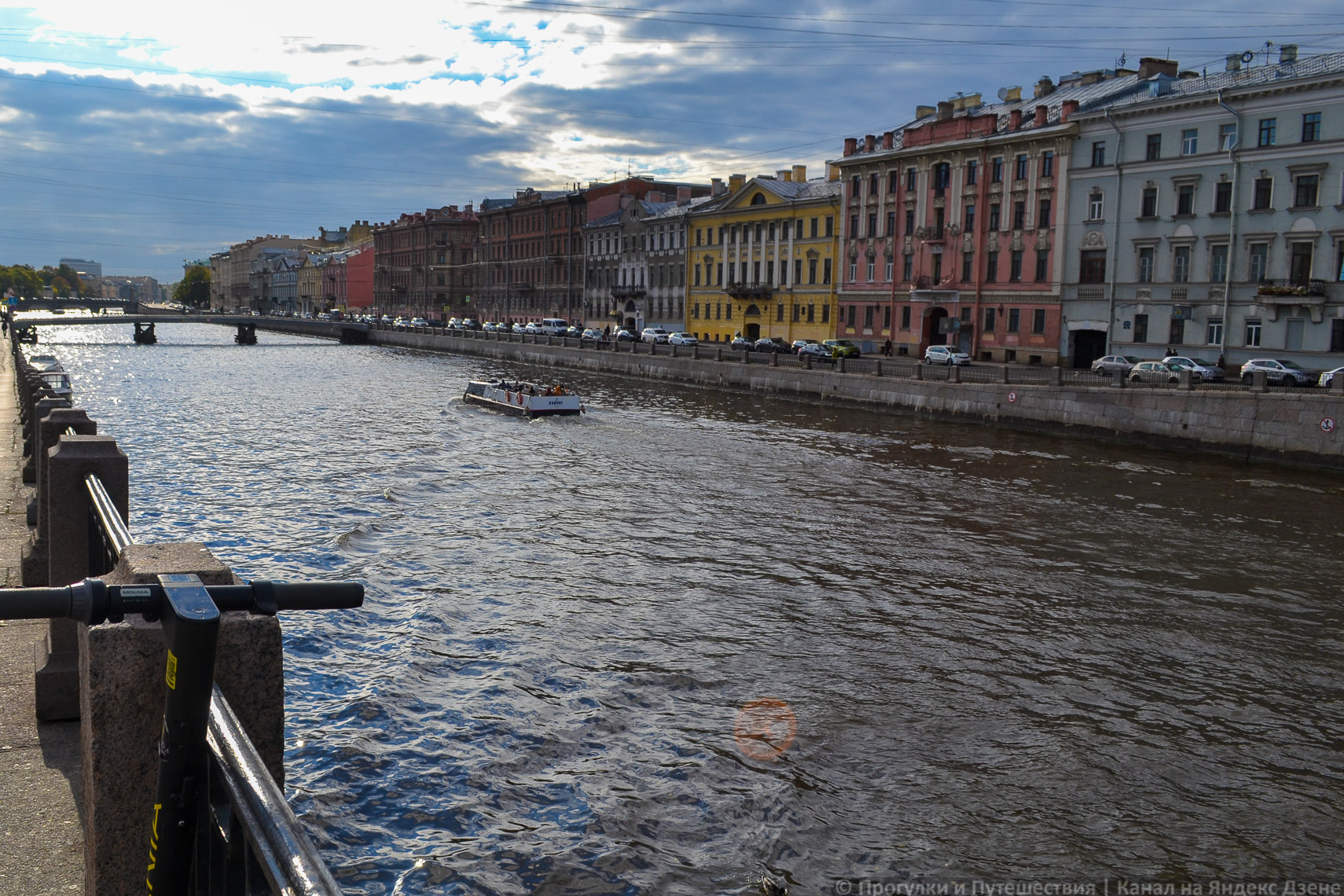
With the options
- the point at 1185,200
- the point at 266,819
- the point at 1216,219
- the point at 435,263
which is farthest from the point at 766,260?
the point at 266,819

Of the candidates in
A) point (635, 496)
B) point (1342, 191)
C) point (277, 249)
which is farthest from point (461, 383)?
point (277, 249)

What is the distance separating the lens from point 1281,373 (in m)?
33.6

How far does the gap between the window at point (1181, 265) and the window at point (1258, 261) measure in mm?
2605

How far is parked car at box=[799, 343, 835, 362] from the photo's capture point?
45.0m

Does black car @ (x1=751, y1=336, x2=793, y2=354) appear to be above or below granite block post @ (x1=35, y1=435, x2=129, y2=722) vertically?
above

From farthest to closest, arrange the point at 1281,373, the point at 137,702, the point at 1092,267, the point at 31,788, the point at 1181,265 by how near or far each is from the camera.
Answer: the point at 1092,267 < the point at 1181,265 < the point at 1281,373 < the point at 31,788 < the point at 137,702

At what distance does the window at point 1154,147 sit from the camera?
44.7 meters

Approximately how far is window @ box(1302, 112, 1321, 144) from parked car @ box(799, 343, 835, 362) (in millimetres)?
18711

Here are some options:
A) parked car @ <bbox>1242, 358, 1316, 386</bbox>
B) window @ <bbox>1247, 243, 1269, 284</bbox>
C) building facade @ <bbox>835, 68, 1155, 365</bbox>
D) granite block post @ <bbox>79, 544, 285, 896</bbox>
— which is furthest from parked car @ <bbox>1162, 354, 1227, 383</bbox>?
granite block post @ <bbox>79, 544, 285, 896</bbox>

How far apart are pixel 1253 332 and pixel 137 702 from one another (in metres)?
45.5

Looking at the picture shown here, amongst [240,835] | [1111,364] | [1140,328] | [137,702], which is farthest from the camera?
[1140,328]

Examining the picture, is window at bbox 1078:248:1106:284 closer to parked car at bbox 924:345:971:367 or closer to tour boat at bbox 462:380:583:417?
A: parked car at bbox 924:345:971:367

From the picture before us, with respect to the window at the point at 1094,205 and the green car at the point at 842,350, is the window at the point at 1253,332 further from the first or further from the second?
the green car at the point at 842,350

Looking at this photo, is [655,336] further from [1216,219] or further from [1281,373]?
[1281,373]
